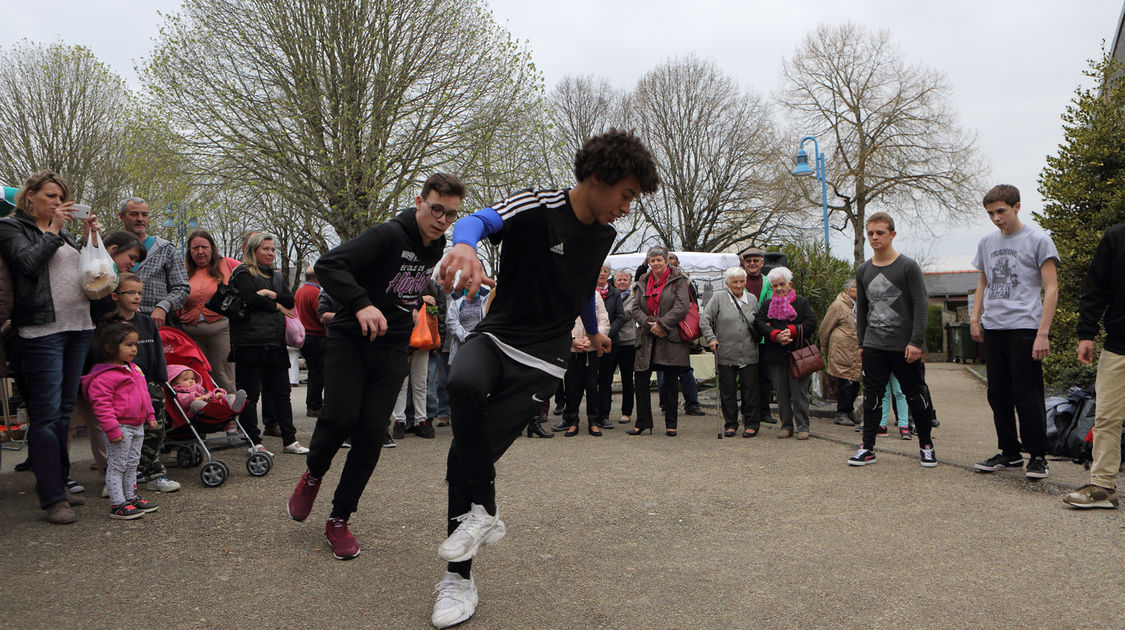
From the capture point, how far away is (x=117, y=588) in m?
3.68

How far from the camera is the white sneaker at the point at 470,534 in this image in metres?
3.26

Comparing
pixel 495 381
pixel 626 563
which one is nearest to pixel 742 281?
pixel 626 563

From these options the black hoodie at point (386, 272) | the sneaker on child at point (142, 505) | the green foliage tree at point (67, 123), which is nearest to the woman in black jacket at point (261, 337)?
the sneaker on child at point (142, 505)

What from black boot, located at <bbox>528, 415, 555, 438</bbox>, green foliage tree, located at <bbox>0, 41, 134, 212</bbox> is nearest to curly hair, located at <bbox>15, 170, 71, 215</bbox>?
black boot, located at <bbox>528, 415, 555, 438</bbox>

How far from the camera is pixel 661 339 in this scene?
30.3 feet

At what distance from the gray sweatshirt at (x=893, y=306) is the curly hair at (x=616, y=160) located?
421cm

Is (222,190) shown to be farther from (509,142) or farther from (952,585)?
(952,585)

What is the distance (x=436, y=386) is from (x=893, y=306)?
5484mm

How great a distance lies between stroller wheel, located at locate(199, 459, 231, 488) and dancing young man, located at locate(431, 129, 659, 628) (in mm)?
3247

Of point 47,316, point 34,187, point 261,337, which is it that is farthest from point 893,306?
point 34,187

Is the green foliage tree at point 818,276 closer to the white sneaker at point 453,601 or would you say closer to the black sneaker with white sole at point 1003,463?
the black sneaker with white sole at point 1003,463

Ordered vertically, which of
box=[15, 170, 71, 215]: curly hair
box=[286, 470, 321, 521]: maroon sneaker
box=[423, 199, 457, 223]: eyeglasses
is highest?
box=[15, 170, 71, 215]: curly hair

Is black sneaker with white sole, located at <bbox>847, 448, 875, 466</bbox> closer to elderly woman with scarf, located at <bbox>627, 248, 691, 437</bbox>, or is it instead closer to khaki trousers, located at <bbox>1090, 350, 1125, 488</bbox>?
khaki trousers, located at <bbox>1090, 350, 1125, 488</bbox>

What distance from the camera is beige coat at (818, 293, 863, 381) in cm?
996
